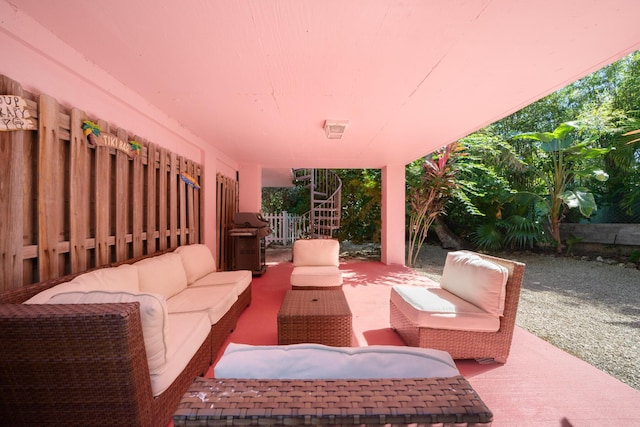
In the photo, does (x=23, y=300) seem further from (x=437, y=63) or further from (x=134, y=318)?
(x=437, y=63)

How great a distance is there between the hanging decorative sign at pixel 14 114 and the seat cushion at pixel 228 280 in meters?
1.89

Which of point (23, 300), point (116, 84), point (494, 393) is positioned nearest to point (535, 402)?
point (494, 393)

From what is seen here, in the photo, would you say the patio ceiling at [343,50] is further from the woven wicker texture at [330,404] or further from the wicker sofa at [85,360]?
the woven wicker texture at [330,404]

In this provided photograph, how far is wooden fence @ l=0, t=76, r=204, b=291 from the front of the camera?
1487mm

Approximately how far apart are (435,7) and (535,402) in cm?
251

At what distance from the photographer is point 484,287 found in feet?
6.89

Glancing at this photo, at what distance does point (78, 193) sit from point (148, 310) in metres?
1.32

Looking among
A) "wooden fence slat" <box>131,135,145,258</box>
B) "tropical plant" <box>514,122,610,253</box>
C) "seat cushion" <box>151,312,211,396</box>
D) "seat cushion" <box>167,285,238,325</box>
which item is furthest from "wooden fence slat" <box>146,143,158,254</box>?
"tropical plant" <box>514,122,610,253</box>

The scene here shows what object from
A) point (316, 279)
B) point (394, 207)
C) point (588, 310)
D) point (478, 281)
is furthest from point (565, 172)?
point (316, 279)

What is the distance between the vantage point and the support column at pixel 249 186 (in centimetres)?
597

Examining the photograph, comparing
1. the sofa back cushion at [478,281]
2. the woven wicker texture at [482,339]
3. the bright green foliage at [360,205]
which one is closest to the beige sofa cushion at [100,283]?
the woven wicker texture at [482,339]

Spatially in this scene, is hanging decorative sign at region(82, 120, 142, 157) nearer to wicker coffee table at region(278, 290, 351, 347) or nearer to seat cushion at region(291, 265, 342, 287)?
wicker coffee table at region(278, 290, 351, 347)

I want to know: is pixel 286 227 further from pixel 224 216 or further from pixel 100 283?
pixel 100 283

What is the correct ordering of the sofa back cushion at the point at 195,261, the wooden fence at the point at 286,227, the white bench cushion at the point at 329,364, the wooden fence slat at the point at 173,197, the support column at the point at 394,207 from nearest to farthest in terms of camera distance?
the white bench cushion at the point at 329,364
the sofa back cushion at the point at 195,261
the wooden fence slat at the point at 173,197
the support column at the point at 394,207
the wooden fence at the point at 286,227
